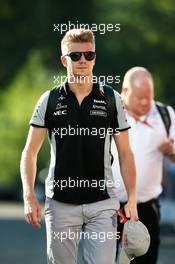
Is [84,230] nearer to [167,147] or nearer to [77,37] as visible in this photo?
[77,37]

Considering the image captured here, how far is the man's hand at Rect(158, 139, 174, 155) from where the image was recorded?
10164 mm

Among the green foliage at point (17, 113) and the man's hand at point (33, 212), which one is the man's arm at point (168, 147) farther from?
the green foliage at point (17, 113)

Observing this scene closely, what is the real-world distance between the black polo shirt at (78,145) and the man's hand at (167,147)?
2008mm

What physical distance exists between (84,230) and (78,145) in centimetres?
61

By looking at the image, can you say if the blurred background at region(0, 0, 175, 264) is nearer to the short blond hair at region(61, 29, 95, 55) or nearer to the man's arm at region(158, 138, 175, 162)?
the man's arm at region(158, 138, 175, 162)

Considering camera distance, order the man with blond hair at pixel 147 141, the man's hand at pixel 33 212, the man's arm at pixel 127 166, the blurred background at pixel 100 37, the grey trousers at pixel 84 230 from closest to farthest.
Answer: the man's hand at pixel 33 212 < the grey trousers at pixel 84 230 < the man's arm at pixel 127 166 < the man with blond hair at pixel 147 141 < the blurred background at pixel 100 37

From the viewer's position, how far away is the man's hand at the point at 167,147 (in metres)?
10.2

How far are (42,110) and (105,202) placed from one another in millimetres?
780

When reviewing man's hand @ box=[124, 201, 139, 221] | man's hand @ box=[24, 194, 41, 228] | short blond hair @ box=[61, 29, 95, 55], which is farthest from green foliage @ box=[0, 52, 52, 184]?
man's hand @ box=[24, 194, 41, 228]

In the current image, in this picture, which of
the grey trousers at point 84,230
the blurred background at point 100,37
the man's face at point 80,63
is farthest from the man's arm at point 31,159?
the blurred background at point 100,37

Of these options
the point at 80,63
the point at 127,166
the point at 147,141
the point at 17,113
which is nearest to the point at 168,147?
the point at 147,141

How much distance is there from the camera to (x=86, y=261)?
8.19m

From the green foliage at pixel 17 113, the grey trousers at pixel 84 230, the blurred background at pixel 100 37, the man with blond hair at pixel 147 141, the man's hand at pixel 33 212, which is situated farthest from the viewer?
the green foliage at pixel 17 113

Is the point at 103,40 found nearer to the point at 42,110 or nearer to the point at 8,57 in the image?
the point at 8,57
